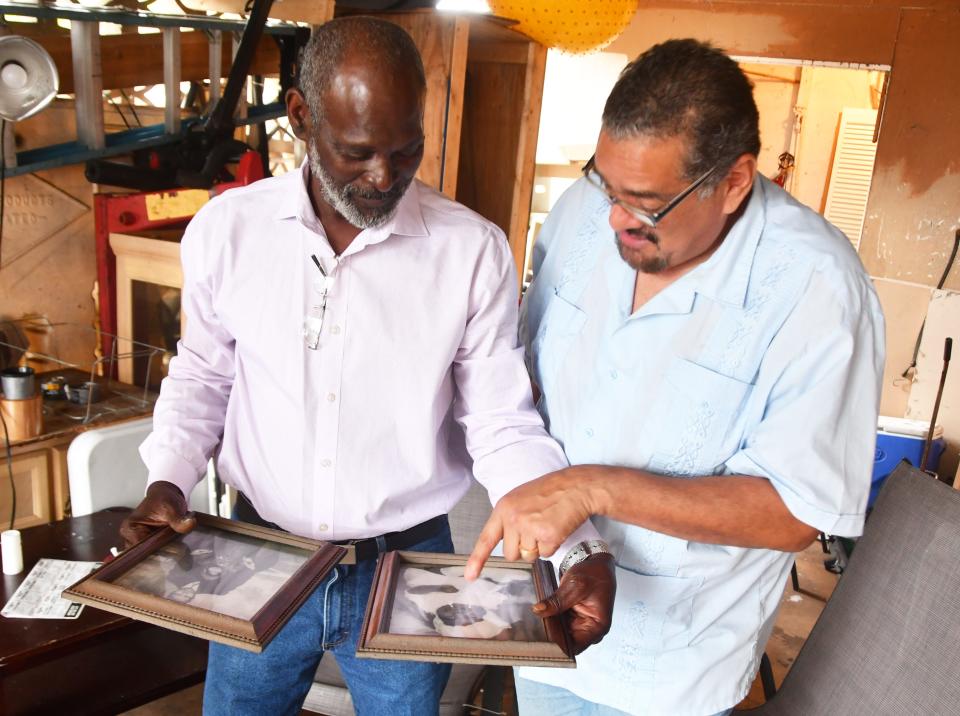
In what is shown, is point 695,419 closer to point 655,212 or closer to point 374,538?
point 655,212

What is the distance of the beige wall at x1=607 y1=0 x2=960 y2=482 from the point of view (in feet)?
15.6

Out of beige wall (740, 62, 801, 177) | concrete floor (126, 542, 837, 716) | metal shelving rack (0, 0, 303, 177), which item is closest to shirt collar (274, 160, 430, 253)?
metal shelving rack (0, 0, 303, 177)

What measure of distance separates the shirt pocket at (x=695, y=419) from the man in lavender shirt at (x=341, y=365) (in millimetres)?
182

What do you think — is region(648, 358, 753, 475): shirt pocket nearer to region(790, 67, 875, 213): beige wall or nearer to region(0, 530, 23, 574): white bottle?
region(0, 530, 23, 574): white bottle

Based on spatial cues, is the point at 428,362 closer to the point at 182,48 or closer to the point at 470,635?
the point at 470,635

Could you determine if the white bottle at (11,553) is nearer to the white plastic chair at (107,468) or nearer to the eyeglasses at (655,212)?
the white plastic chair at (107,468)

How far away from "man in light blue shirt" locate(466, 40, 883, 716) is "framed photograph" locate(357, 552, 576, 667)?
0.26ft

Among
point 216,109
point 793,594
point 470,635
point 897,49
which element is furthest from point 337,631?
point 897,49

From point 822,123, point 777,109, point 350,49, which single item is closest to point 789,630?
point 350,49

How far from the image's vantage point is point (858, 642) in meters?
1.67

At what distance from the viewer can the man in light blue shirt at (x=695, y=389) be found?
43.1 inches

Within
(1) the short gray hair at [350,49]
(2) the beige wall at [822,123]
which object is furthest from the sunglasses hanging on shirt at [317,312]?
(2) the beige wall at [822,123]

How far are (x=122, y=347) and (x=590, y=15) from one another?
6.48ft

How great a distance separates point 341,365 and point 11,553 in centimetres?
124
